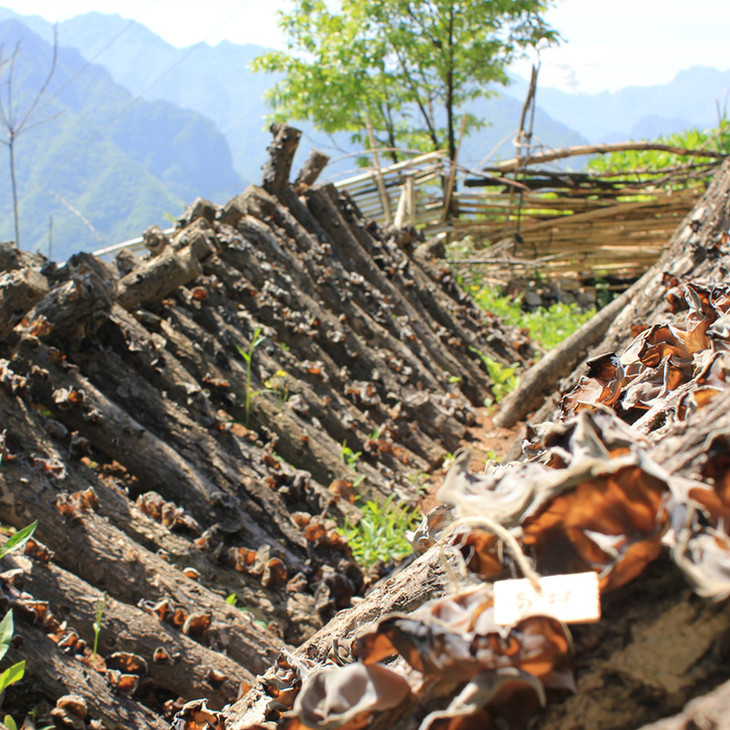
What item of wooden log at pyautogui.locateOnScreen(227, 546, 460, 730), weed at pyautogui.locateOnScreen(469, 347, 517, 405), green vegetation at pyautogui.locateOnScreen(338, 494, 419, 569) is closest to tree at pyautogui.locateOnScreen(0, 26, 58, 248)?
green vegetation at pyautogui.locateOnScreen(338, 494, 419, 569)

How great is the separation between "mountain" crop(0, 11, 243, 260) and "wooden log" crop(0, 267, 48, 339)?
59672mm

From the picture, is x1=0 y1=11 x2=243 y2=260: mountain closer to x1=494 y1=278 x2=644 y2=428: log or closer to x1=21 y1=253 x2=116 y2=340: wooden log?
→ x1=494 y1=278 x2=644 y2=428: log

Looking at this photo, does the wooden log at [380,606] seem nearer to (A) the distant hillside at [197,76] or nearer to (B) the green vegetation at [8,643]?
(B) the green vegetation at [8,643]

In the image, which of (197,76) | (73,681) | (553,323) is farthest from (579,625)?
(197,76)

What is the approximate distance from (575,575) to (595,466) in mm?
116

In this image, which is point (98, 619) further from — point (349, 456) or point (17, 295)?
point (349, 456)

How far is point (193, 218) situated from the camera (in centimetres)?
454

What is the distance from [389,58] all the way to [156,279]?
Result: 1707 centimetres

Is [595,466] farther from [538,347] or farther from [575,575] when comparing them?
[538,347]

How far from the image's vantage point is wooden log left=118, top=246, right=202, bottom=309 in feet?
11.3

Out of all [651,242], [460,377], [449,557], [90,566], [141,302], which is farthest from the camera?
[651,242]

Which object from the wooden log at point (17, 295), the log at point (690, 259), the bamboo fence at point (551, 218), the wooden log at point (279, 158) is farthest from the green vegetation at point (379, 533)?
the bamboo fence at point (551, 218)

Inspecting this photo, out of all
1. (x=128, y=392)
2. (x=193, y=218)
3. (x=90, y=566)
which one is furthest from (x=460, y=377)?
(x=90, y=566)

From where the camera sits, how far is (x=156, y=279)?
3.52 meters
